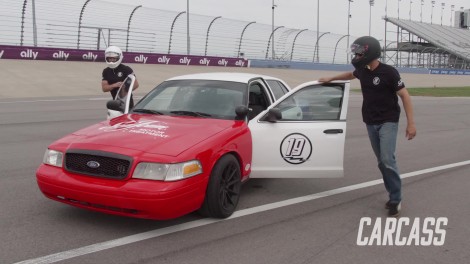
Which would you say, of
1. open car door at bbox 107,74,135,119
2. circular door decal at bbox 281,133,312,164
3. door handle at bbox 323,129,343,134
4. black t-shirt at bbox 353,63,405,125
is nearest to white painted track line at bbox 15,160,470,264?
circular door decal at bbox 281,133,312,164

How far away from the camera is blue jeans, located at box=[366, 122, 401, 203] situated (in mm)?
5027

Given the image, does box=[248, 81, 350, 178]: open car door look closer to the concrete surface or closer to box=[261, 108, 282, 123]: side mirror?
box=[261, 108, 282, 123]: side mirror

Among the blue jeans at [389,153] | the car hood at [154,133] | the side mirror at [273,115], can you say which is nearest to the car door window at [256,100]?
the side mirror at [273,115]

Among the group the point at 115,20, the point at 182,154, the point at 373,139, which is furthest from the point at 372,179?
the point at 115,20

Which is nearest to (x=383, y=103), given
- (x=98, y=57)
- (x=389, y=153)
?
(x=389, y=153)

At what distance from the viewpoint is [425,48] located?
245ft

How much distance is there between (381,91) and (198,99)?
2.01 metres

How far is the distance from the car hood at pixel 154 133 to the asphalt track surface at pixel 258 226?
0.77 m

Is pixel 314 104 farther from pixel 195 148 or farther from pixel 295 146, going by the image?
pixel 195 148

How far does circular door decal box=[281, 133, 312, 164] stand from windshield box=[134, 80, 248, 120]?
26.1 inches

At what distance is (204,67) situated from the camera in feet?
121

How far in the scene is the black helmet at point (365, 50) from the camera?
491 cm

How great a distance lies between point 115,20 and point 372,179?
29.0 meters

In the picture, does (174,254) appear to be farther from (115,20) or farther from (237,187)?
(115,20)
